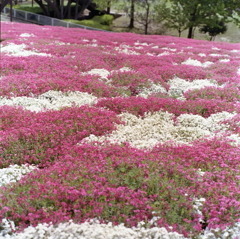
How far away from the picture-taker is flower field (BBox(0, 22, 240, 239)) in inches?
203

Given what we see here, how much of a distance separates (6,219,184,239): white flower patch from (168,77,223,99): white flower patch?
9058 millimetres

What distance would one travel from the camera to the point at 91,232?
4.81 meters

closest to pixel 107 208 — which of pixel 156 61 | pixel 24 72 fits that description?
pixel 24 72

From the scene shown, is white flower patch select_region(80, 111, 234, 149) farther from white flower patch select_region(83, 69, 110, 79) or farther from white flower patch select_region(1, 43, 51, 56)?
white flower patch select_region(1, 43, 51, 56)

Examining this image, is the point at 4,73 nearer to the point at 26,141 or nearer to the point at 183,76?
the point at 26,141

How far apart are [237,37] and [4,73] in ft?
177

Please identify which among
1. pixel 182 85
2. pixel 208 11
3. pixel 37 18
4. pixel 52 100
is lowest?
pixel 52 100

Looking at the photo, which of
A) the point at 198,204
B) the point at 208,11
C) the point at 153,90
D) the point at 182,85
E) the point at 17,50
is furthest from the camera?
the point at 208,11

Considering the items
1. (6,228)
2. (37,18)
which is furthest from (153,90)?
(37,18)

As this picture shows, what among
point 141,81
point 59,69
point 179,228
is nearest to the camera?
point 179,228

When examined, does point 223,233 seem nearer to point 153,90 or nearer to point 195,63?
point 153,90

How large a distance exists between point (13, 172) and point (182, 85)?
984 cm

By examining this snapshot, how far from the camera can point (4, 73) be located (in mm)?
14633

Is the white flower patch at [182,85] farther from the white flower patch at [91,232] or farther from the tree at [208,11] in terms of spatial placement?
the tree at [208,11]
